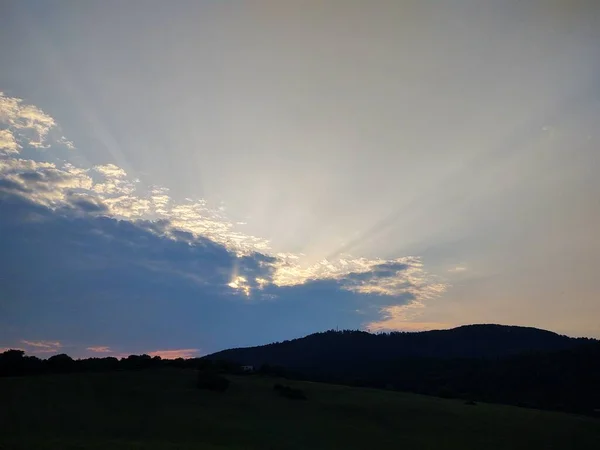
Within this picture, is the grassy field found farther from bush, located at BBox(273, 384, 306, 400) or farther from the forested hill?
the forested hill

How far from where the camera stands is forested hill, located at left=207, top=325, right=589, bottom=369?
175875 mm

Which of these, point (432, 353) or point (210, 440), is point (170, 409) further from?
point (432, 353)

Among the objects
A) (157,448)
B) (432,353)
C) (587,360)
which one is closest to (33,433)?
(157,448)

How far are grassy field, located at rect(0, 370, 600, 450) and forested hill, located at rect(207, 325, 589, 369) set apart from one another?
103609 mm

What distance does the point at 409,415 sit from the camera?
61469 mm

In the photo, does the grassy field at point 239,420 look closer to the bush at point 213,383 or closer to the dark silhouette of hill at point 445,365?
the bush at point 213,383

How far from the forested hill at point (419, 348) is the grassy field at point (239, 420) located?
103609 mm

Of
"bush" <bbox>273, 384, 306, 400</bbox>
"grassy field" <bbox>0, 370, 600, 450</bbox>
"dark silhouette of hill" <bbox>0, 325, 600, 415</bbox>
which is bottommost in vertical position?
"grassy field" <bbox>0, 370, 600, 450</bbox>

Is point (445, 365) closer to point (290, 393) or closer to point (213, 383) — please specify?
point (290, 393)

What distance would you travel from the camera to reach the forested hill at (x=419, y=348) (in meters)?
176

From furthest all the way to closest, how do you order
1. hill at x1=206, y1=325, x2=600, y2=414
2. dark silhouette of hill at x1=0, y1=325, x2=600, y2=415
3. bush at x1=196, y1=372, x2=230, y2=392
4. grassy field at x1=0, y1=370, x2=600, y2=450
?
1. hill at x1=206, y1=325, x2=600, y2=414
2. dark silhouette of hill at x1=0, y1=325, x2=600, y2=415
3. bush at x1=196, y1=372, x2=230, y2=392
4. grassy field at x1=0, y1=370, x2=600, y2=450

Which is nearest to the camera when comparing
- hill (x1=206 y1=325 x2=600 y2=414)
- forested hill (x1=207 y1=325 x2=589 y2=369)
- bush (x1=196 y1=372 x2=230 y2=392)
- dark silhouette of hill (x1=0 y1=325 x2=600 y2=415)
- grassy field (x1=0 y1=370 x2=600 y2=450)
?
grassy field (x1=0 y1=370 x2=600 y2=450)

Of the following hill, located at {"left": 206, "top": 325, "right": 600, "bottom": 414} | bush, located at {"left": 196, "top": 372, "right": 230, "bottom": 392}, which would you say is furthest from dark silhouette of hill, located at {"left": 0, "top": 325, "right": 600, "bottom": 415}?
bush, located at {"left": 196, "top": 372, "right": 230, "bottom": 392}

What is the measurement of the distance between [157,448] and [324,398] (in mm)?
36898
